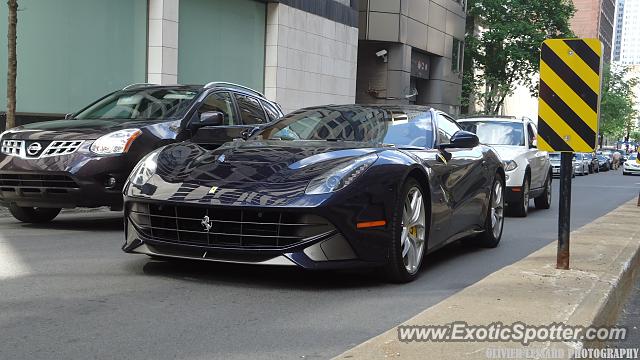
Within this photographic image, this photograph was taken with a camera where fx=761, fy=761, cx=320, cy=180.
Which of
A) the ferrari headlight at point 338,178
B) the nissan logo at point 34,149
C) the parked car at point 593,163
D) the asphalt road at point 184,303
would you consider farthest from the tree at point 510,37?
the ferrari headlight at point 338,178

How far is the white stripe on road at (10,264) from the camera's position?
5.49 meters

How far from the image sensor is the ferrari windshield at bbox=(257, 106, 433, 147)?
6305 millimetres

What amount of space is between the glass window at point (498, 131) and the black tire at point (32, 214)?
730cm

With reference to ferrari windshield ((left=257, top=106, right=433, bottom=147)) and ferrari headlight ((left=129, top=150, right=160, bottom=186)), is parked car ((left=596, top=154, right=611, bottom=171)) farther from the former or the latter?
ferrari headlight ((left=129, top=150, right=160, bottom=186))

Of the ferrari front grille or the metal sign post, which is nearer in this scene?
the ferrari front grille

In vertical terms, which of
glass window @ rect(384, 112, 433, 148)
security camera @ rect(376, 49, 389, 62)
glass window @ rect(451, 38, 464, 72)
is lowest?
glass window @ rect(384, 112, 433, 148)

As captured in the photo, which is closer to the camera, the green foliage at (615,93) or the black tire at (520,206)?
the black tire at (520,206)

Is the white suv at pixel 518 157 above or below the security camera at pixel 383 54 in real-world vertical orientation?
below

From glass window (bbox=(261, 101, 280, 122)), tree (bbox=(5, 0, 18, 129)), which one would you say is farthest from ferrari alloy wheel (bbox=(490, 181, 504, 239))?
tree (bbox=(5, 0, 18, 129))

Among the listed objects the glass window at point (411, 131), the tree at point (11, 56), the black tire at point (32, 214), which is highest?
the tree at point (11, 56)

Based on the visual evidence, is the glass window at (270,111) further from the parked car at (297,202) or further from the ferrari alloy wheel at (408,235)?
the ferrari alloy wheel at (408,235)

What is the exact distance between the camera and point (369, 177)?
17.2ft

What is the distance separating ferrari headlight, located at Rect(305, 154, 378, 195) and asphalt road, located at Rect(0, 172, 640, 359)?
28.3 inches

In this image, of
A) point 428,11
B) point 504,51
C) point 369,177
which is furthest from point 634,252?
point 504,51
